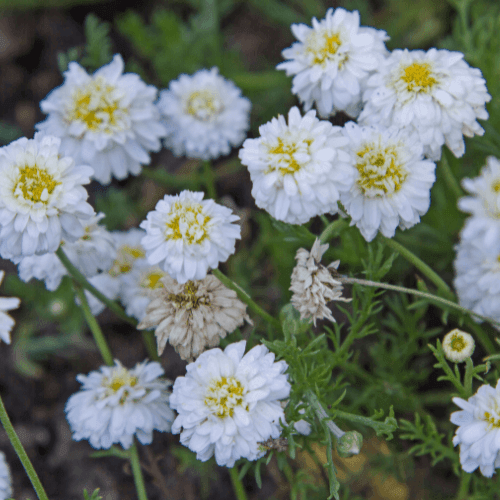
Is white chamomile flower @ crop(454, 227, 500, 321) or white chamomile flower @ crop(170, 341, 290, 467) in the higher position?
white chamomile flower @ crop(454, 227, 500, 321)

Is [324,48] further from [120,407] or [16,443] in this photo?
[16,443]

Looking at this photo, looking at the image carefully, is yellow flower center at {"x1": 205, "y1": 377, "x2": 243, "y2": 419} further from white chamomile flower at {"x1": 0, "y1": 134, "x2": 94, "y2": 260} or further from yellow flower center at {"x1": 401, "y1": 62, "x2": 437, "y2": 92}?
yellow flower center at {"x1": 401, "y1": 62, "x2": 437, "y2": 92}

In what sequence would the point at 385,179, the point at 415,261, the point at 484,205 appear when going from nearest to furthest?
the point at 484,205 → the point at 385,179 → the point at 415,261

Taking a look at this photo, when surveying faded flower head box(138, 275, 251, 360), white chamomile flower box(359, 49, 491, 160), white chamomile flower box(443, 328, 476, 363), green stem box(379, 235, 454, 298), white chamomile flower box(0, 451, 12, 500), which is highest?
white chamomile flower box(359, 49, 491, 160)

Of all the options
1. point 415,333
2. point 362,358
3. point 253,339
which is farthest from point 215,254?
point 362,358

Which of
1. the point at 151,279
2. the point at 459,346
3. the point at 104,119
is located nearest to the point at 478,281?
the point at 459,346

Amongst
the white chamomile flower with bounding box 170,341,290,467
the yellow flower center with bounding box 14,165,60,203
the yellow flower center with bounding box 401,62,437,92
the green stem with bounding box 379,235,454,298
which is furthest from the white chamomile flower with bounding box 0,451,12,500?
the yellow flower center with bounding box 401,62,437,92

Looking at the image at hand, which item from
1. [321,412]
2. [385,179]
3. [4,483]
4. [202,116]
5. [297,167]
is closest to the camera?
[297,167]
